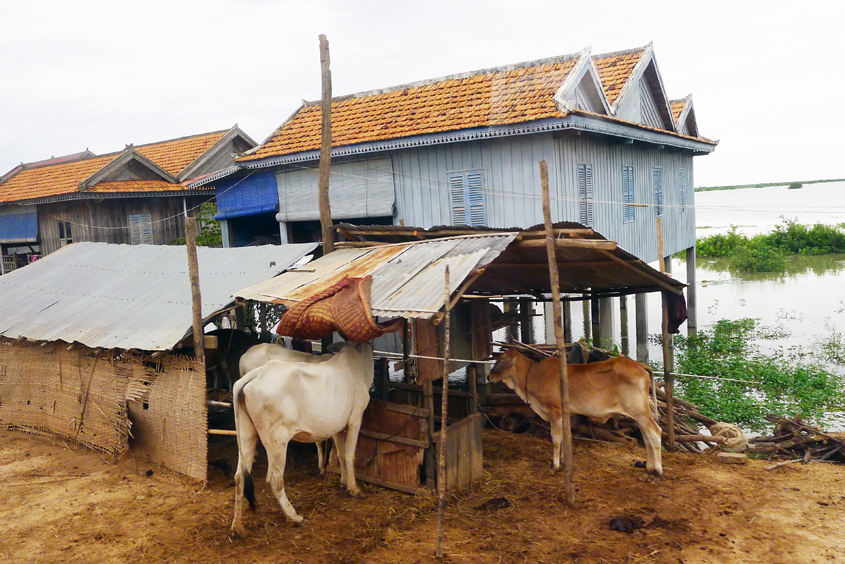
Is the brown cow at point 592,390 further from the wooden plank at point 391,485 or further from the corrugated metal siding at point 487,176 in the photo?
the corrugated metal siding at point 487,176

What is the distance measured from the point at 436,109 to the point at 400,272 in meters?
6.97

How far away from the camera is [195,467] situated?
26.7 ft

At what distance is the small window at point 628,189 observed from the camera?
14.7 meters

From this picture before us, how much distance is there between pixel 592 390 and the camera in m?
8.03

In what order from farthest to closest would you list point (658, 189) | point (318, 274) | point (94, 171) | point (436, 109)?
point (94, 171)
point (658, 189)
point (436, 109)
point (318, 274)

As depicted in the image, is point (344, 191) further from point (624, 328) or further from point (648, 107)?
point (624, 328)

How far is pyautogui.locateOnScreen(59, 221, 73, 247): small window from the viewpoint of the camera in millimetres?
20859

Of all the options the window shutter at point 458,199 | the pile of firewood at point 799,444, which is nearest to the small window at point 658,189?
the window shutter at point 458,199

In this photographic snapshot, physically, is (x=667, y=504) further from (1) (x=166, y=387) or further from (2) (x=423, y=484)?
(1) (x=166, y=387)

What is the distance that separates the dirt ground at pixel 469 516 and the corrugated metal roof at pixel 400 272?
216 centimetres

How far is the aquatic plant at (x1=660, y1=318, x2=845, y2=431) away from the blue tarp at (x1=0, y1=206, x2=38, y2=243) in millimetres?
19930

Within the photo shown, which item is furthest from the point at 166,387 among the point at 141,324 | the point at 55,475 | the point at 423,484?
the point at 423,484

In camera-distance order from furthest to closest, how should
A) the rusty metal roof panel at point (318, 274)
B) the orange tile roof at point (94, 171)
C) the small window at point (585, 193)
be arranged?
the orange tile roof at point (94, 171)
the small window at point (585, 193)
the rusty metal roof panel at point (318, 274)

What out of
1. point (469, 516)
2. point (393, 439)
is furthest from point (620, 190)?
point (469, 516)
